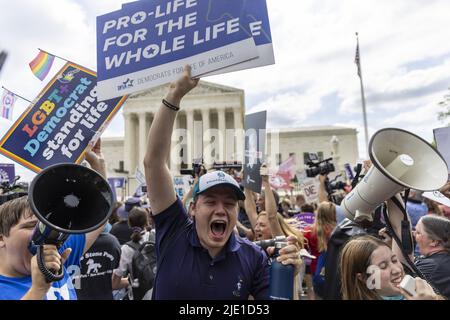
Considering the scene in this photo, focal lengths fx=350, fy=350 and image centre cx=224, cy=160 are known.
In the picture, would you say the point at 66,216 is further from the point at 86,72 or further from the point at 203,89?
the point at 203,89

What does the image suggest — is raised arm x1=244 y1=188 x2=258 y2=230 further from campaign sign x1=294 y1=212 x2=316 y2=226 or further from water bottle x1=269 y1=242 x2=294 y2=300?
water bottle x1=269 y1=242 x2=294 y2=300

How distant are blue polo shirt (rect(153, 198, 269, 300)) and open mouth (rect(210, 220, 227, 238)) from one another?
72mm

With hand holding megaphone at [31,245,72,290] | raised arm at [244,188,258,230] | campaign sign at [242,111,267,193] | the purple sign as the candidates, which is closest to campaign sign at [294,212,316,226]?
the purple sign

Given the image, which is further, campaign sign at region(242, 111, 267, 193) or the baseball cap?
campaign sign at region(242, 111, 267, 193)

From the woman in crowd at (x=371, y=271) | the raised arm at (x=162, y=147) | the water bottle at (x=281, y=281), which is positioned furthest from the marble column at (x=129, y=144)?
the water bottle at (x=281, y=281)

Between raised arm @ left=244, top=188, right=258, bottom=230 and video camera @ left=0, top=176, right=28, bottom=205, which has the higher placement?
video camera @ left=0, top=176, right=28, bottom=205

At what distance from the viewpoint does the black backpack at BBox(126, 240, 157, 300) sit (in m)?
3.92

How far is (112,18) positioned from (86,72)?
1104 mm

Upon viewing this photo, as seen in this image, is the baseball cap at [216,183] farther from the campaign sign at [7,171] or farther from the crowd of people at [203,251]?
the campaign sign at [7,171]

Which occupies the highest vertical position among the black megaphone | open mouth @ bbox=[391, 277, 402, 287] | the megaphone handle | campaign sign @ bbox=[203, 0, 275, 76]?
campaign sign @ bbox=[203, 0, 275, 76]

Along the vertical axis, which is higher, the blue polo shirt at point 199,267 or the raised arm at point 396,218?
the raised arm at point 396,218

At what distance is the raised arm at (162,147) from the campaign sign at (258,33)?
187 mm

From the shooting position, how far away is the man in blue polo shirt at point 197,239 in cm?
185

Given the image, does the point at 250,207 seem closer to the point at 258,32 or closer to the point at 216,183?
the point at 216,183
